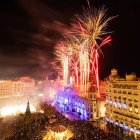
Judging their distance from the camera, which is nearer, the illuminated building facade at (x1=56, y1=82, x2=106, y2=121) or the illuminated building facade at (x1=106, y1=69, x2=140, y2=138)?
the illuminated building facade at (x1=106, y1=69, x2=140, y2=138)

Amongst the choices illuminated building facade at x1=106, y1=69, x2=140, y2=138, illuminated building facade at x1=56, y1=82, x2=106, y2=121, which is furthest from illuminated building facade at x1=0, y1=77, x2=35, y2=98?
illuminated building facade at x1=106, y1=69, x2=140, y2=138

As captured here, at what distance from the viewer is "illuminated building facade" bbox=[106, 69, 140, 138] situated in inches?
1506

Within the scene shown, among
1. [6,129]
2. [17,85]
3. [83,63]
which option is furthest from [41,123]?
[17,85]

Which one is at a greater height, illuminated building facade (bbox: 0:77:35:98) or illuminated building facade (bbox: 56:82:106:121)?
illuminated building facade (bbox: 0:77:35:98)

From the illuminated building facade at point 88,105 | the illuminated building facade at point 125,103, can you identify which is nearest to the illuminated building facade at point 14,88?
the illuminated building facade at point 88,105

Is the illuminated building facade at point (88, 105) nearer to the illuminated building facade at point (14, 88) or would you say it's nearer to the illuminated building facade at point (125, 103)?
the illuminated building facade at point (125, 103)

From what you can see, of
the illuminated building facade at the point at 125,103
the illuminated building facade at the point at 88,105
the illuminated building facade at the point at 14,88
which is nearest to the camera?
the illuminated building facade at the point at 125,103

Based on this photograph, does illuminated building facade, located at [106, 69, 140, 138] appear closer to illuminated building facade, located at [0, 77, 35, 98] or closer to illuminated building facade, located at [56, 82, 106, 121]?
illuminated building facade, located at [56, 82, 106, 121]

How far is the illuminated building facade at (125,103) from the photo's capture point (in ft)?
125

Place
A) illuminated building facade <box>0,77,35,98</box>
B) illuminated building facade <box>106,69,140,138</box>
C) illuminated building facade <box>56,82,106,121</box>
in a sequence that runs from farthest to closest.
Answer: illuminated building facade <box>0,77,35,98</box> → illuminated building facade <box>56,82,106,121</box> → illuminated building facade <box>106,69,140,138</box>

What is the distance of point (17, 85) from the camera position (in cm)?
13362

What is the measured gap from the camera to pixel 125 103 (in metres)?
41.4

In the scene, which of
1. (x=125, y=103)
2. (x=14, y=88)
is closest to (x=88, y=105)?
(x=125, y=103)

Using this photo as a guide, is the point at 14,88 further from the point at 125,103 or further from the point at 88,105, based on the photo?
the point at 125,103
